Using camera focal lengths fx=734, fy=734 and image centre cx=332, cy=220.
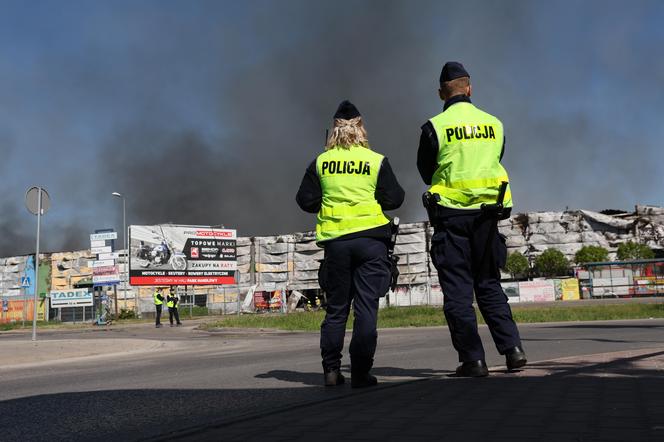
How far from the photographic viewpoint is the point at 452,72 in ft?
17.3

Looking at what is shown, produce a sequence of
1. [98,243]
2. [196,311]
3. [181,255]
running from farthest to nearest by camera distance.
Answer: [196,311] < [181,255] < [98,243]

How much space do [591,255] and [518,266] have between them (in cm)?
591

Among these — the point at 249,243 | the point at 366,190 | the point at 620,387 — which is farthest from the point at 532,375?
the point at 249,243

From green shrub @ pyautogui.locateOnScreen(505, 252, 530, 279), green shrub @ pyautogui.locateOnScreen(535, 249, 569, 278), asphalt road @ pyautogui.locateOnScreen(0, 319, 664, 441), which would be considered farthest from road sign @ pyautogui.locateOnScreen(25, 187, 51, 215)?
green shrub @ pyautogui.locateOnScreen(535, 249, 569, 278)

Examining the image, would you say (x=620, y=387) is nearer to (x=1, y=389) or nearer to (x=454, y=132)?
(x=454, y=132)

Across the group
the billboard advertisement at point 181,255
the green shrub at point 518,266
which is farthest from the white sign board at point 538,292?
the billboard advertisement at point 181,255

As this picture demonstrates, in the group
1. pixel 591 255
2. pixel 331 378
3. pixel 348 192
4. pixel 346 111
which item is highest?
pixel 591 255

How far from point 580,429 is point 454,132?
8.31ft

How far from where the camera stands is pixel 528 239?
215ft

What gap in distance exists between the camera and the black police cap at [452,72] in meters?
5.25

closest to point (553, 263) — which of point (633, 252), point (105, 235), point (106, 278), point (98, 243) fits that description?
point (633, 252)

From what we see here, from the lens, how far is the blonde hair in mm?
5285

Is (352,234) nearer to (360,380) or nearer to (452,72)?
(360,380)

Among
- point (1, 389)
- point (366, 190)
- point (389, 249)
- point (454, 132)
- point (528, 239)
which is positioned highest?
point (528, 239)
